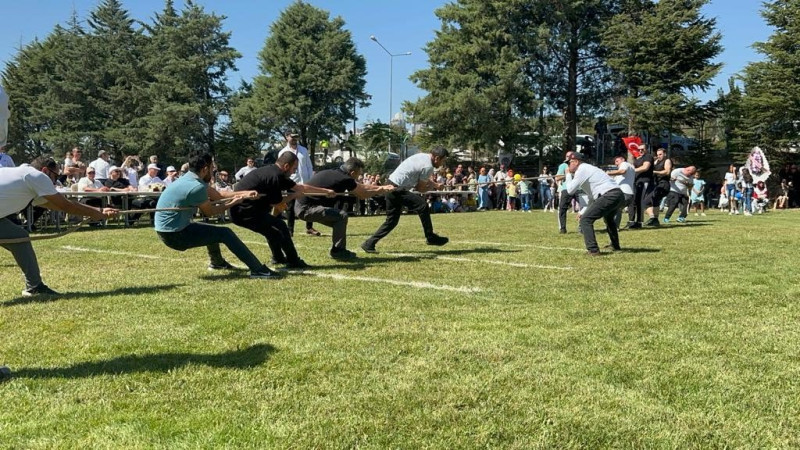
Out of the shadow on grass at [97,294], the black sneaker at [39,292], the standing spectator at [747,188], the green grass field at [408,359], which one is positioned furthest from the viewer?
the standing spectator at [747,188]

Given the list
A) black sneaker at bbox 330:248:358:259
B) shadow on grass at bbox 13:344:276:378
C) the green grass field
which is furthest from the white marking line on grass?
shadow on grass at bbox 13:344:276:378

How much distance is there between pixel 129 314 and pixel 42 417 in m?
2.49

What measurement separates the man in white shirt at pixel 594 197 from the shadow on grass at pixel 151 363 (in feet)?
21.6

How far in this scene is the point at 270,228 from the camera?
8.61 meters

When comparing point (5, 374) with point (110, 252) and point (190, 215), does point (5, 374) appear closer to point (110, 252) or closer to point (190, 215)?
point (190, 215)

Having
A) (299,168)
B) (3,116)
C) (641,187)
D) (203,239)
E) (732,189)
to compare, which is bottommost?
(203,239)

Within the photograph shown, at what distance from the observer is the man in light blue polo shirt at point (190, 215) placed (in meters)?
7.56

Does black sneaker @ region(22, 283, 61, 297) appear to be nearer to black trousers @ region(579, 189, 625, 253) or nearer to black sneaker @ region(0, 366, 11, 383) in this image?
black sneaker @ region(0, 366, 11, 383)

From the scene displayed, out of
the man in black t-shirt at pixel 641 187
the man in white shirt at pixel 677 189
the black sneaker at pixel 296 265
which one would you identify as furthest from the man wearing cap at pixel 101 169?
the man in white shirt at pixel 677 189

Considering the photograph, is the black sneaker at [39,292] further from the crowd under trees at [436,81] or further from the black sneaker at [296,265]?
the crowd under trees at [436,81]

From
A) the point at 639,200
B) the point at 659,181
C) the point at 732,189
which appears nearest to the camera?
the point at 639,200

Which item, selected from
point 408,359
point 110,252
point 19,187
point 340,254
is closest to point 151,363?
point 408,359

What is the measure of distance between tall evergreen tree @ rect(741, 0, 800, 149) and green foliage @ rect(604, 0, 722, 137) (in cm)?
248

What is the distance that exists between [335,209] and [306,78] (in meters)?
38.2
